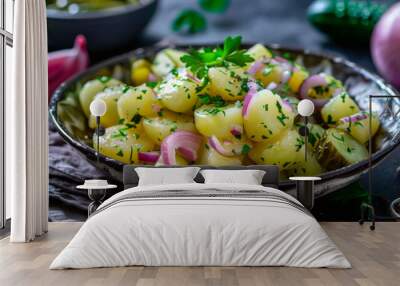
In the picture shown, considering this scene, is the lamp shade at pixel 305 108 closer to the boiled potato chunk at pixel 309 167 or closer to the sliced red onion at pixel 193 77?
the boiled potato chunk at pixel 309 167

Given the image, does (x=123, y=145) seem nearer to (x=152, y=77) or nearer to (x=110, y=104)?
(x=110, y=104)

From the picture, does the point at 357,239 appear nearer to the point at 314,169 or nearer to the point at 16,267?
the point at 314,169

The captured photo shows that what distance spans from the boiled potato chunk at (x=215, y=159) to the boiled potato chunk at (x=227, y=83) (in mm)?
362

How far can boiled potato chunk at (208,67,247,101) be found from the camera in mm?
4359

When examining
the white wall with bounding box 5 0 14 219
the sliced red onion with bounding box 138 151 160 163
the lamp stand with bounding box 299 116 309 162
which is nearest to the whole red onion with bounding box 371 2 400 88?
the lamp stand with bounding box 299 116 309 162

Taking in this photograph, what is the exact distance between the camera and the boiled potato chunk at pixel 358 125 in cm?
443

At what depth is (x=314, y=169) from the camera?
443 cm

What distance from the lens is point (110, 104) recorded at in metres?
4.62

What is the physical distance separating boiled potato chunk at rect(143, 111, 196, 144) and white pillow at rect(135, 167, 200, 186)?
20cm

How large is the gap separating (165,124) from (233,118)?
44 centimetres

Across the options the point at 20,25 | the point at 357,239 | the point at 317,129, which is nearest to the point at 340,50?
the point at 317,129

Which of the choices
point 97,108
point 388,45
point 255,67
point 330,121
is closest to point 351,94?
point 330,121

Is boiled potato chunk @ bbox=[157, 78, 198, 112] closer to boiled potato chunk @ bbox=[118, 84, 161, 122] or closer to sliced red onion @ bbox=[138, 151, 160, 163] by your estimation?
boiled potato chunk @ bbox=[118, 84, 161, 122]

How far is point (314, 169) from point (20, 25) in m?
2.05
